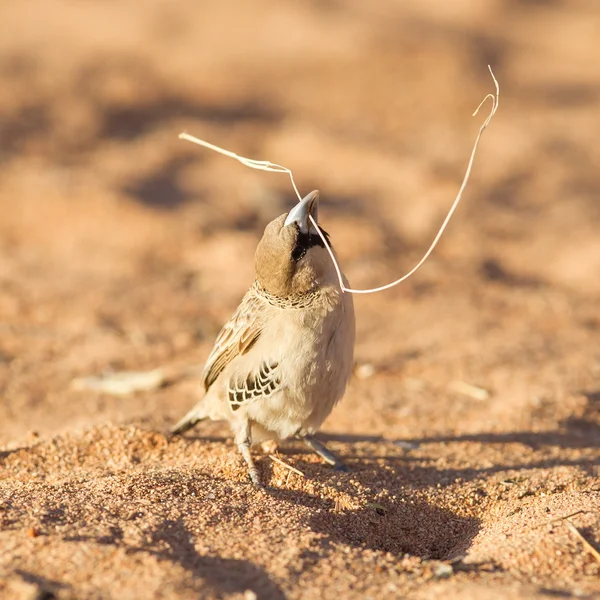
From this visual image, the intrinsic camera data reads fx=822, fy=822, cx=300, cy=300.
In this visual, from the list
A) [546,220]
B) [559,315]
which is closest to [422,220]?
[546,220]

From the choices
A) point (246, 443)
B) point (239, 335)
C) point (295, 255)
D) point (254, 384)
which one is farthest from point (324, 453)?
point (295, 255)

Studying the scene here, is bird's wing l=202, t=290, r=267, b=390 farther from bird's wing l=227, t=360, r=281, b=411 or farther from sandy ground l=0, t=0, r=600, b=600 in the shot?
sandy ground l=0, t=0, r=600, b=600

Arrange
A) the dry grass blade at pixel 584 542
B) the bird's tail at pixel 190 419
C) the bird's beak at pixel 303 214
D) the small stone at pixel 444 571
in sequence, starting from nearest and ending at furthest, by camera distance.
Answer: the small stone at pixel 444 571, the dry grass blade at pixel 584 542, the bird's beak at pixel 303 214, the bird's tail at pixel 190 419

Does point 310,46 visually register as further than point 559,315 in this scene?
Yes

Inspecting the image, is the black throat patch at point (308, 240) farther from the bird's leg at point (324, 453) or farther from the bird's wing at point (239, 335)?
the bird's leg at point (324, 453)

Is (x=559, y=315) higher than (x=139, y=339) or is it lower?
higher

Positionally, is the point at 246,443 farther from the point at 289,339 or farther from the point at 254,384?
the point at 289,339

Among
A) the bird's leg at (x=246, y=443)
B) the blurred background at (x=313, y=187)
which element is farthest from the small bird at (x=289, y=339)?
the blurred background at (x=313, y=187)

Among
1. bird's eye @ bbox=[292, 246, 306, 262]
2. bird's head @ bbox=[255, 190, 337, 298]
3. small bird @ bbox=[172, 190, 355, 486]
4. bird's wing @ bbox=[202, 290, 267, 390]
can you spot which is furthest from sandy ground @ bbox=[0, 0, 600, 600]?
bird's eye @ bbox=[292, 246, 306, 262]

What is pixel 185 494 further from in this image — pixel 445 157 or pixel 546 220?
pixel 445 157
